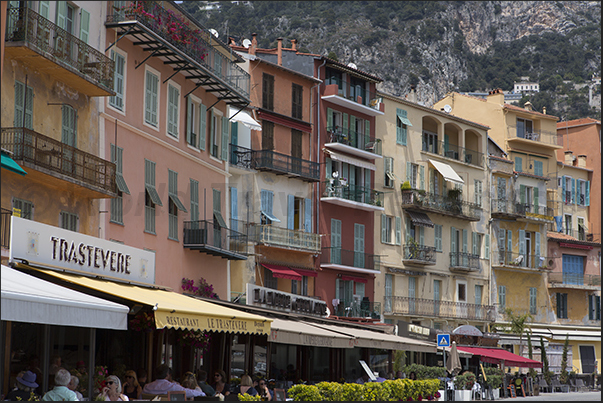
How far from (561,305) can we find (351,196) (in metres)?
20.8

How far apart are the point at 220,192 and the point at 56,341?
13275mm

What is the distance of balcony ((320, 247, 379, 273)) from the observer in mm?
41688

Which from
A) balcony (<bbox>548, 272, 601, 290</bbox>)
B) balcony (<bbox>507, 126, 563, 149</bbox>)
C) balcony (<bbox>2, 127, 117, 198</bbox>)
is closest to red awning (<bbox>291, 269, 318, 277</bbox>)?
balcony (<bbox>2, 127, 117, 198</bbox>)

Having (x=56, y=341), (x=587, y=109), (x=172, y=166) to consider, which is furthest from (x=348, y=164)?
(x=587, y=109)

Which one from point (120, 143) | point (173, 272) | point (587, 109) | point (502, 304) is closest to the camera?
point (120, 143)

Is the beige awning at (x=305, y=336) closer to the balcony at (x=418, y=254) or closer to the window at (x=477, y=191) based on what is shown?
the balcony at (x=418, y=254)

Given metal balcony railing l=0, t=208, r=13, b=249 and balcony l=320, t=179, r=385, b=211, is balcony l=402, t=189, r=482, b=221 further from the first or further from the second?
metal balcony railing l=0, t=208, r=13, b=249

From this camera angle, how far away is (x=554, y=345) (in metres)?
54.6

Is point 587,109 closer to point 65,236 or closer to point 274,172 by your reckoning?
point 274,172

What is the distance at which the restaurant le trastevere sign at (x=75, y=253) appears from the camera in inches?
670

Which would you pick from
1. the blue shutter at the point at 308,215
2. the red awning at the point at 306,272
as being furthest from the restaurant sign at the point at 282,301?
the blue shutter at the point at 308,215

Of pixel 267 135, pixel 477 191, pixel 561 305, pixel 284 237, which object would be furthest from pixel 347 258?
pixel 561 305

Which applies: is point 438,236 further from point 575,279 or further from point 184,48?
point 184,48

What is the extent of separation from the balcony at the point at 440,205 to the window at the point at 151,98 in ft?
72.0
